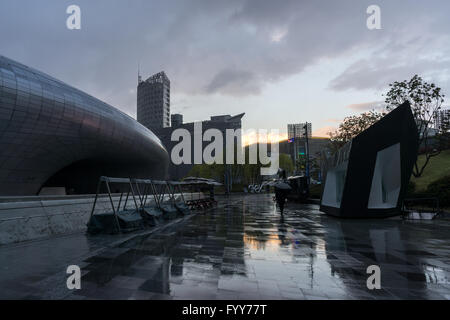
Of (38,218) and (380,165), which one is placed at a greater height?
(380,165)

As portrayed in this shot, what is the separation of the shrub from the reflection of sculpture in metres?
5.82

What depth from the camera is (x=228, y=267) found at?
5.52 m

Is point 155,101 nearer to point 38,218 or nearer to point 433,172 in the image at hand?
point 433,172

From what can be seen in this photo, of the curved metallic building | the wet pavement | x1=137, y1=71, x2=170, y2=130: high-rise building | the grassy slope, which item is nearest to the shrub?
the grassy slope

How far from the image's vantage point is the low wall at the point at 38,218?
780cm

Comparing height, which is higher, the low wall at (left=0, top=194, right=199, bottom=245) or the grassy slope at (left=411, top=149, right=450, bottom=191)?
the grassy slope at (left=411, top=149, right=450, bottom=191)

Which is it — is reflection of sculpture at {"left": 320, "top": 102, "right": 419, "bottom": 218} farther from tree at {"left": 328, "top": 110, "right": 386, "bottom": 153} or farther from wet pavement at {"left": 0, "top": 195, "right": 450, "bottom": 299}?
tree at {"left": 328, "top": 110, "right": 386, "bottom": 153}

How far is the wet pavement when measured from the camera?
4.16 metres

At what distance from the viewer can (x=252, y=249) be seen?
7332mm

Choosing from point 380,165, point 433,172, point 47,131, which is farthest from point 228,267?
point 433,172

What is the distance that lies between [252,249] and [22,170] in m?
28.6

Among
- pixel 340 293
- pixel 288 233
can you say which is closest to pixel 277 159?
pixel 288 233

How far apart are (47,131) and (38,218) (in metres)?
21.9

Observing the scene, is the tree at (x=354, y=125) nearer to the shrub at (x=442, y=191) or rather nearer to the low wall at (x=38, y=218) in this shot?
the shrub at (x=442, y=191)
